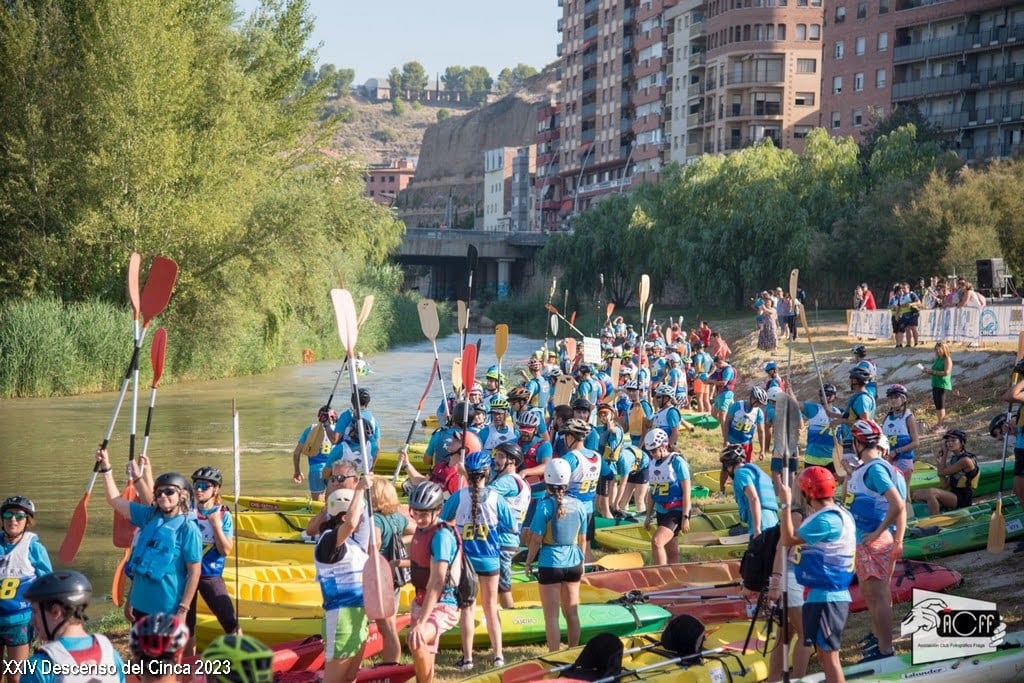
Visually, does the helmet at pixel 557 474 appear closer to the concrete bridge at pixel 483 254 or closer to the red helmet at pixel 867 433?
the red helmet at pixel 867 433

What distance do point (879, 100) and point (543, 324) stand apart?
73.1 feet

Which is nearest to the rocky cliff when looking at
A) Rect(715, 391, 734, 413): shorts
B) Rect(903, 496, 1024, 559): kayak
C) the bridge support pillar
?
the bridge support pillar

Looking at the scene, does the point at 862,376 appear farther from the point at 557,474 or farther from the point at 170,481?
the point at 170,481

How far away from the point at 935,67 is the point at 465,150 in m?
115

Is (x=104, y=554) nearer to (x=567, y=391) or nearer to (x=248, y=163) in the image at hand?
(x=567, y=391)

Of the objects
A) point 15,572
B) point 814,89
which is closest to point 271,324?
point 15,572

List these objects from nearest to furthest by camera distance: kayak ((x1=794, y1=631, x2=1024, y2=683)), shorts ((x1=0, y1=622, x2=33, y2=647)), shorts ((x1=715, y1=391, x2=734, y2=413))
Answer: shorts ((x1=0, y1=622, x2=33, y2=647))
kayak ((x1=794, y1=631, x2=1024, y2=683))
shorts ((x1=715, y1=391, x2=734, y2=413))

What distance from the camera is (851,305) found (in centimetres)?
4769

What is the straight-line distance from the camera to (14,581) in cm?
805

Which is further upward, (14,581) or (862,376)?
(862,376)

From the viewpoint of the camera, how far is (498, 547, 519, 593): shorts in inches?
379

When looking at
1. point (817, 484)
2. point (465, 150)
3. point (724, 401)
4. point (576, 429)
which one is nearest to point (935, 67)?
point (724, 401)

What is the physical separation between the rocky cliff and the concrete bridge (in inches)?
2599

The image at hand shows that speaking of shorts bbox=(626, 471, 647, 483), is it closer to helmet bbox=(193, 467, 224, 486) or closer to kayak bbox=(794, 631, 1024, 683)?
kayak bbox=(794, 631, 1024, 683)
